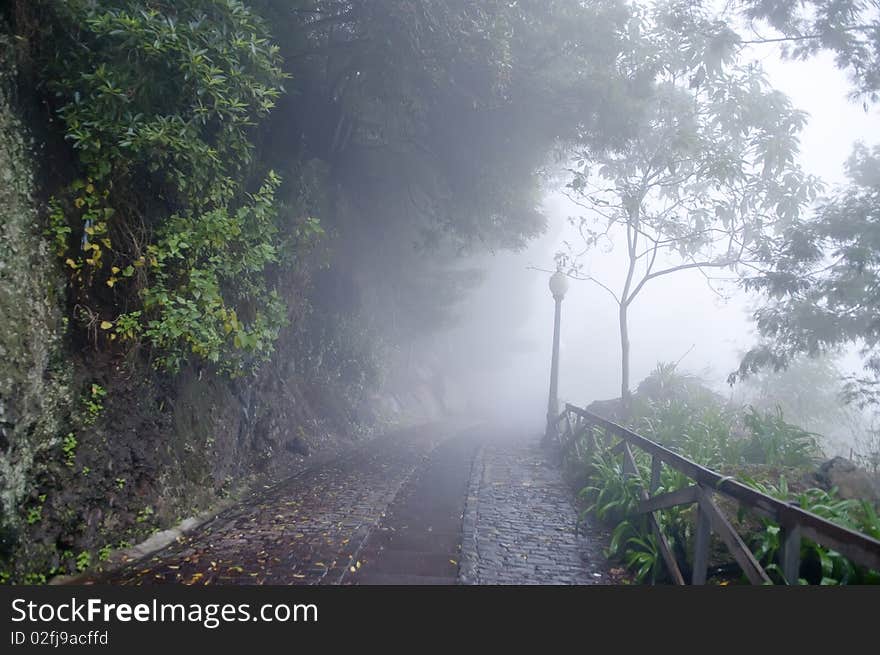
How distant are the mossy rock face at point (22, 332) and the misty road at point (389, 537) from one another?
111cm

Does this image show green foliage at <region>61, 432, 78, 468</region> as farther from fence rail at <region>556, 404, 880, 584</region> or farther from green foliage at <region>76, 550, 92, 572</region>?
fence rail at <region>556, 404, 880, 584</region>

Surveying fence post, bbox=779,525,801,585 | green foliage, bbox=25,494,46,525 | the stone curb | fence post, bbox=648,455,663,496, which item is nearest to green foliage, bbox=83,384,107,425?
green foliage, bbox=25,494,46,525

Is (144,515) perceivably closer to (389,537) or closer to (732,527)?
(389,537)

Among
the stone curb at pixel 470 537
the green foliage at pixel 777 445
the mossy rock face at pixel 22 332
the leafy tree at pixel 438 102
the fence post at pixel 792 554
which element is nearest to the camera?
the fence post at pixel 792 554

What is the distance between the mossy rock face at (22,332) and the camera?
4039mm

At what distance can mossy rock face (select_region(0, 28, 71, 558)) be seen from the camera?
4039 mm

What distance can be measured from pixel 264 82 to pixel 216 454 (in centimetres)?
474

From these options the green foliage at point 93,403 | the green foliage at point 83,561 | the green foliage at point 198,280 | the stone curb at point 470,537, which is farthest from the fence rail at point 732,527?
the green foliage at point 93,403

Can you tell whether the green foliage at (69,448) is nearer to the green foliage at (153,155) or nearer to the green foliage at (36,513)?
the green foliage at (36,513)

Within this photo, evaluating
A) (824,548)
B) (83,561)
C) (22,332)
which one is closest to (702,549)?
(824,548)

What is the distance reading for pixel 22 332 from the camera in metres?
4.34

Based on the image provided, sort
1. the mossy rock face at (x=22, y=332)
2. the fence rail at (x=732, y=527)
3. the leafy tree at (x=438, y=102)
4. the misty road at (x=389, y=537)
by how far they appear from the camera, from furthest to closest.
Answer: the leafy tree at (x=438, y=102) < the misty road at (x=389, y=537) < the mossy rock face at (x=22, y=332) < the fence rail at (x=732, y=527)

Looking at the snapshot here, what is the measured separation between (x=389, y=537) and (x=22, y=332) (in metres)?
4.03

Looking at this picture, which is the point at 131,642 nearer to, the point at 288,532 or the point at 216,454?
the point at 288,532
